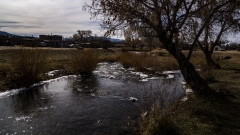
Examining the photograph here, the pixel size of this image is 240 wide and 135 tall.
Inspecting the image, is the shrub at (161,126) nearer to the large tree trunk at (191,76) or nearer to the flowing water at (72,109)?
the flowing water at (72,109)

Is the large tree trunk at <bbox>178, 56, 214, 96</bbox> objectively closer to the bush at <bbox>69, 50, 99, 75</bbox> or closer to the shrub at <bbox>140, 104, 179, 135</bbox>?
the shrub at <bbox>140, 104, 179, 135</bbox>

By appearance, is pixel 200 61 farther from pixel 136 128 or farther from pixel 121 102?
pixel 136 128

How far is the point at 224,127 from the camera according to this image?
17.6ft

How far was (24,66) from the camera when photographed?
12.1 metres

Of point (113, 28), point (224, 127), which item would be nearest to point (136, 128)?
point (224, 127)

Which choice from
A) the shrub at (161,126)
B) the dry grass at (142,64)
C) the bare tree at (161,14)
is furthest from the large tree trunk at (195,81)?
the dry grass at (142,64)

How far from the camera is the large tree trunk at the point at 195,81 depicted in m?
8.62

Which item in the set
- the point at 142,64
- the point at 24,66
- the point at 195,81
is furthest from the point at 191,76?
the point at 142,64

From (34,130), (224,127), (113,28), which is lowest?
(34,130)

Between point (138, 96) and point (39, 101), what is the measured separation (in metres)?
4.69

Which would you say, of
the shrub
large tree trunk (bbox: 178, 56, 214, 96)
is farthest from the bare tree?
the shrub

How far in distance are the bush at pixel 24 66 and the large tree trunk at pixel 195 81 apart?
8761 mm

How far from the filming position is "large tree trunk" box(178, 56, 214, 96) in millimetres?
8623

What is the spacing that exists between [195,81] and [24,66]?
961cm
